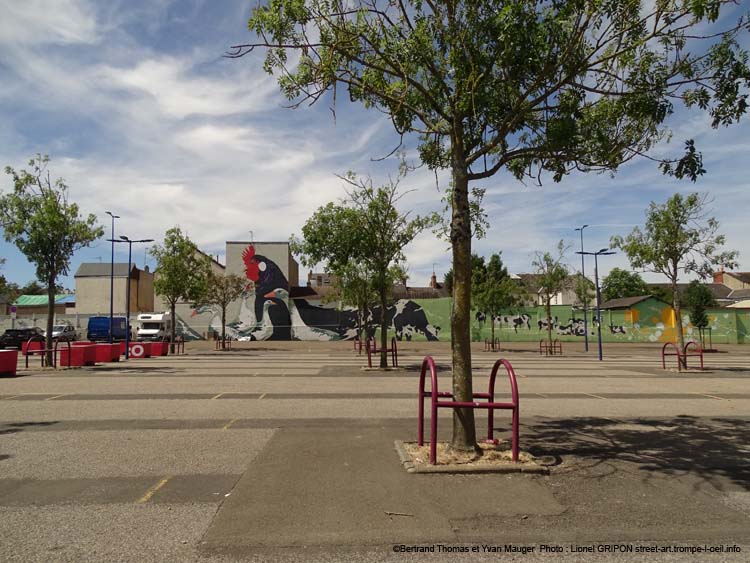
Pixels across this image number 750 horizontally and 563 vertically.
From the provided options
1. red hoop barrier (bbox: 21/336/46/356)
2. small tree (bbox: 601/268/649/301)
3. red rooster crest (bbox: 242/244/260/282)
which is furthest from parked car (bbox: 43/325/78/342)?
small tree (bbox: 601/268/649/301)

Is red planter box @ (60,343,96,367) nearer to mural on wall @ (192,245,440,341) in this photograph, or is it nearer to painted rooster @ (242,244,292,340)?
mural on wall @ (192,245,440,341)

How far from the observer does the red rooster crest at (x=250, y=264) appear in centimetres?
5366

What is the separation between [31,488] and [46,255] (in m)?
17.2

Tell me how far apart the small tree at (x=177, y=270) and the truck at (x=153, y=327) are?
16.6ft

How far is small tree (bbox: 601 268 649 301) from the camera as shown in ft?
304

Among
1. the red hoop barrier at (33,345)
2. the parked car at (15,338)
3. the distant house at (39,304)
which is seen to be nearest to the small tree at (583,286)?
the red hoop barrier at (33,345)

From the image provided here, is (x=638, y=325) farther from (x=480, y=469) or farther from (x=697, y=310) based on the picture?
(x=480, y=469)

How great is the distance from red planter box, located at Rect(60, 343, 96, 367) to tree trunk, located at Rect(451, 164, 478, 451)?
61.9 feet

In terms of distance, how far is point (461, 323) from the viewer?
702 centimetres

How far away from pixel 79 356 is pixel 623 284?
8962 cm

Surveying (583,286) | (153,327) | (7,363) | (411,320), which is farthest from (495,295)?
(7,363)

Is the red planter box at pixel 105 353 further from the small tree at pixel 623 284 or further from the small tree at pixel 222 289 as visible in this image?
the small tree at pixel 623 284

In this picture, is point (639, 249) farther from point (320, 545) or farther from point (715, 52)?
point (320, 545)

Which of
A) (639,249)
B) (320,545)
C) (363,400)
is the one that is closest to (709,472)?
(320,545)
